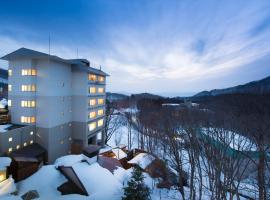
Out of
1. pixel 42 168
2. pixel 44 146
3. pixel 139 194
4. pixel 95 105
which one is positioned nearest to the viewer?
pixel 139 194

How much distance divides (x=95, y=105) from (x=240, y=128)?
2393 cm

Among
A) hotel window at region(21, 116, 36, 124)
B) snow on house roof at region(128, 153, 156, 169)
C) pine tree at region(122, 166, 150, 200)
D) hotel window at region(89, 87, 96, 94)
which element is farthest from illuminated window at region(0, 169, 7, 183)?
hotel window at region(89, 87, 96, 94)

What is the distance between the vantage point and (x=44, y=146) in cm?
2414

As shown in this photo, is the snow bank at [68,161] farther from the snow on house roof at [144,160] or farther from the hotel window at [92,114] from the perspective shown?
→ the hotel window at [92,114]

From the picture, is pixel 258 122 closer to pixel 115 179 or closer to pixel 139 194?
pixel 139 194

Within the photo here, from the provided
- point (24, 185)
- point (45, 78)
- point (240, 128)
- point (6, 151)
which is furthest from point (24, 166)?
point (240, 128)

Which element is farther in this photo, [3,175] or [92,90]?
[92,90]

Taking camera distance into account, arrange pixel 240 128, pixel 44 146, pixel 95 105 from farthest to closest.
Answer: pixel 95 105
pixel 44 146
pixel 240 128

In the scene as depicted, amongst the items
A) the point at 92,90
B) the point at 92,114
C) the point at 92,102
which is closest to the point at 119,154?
the point at 92,114

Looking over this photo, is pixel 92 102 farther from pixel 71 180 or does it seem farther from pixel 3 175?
pixel 3 175

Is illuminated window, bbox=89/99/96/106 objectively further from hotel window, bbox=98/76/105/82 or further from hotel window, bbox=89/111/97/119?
hotel window, bbox=98/76/105/82

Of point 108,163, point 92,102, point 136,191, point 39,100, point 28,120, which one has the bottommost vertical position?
point 108,163

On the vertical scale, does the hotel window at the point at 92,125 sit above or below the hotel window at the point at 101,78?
below

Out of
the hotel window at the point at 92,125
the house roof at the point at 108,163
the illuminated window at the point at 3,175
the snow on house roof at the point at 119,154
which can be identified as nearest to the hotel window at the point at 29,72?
the hotel window at the point at 92,125
